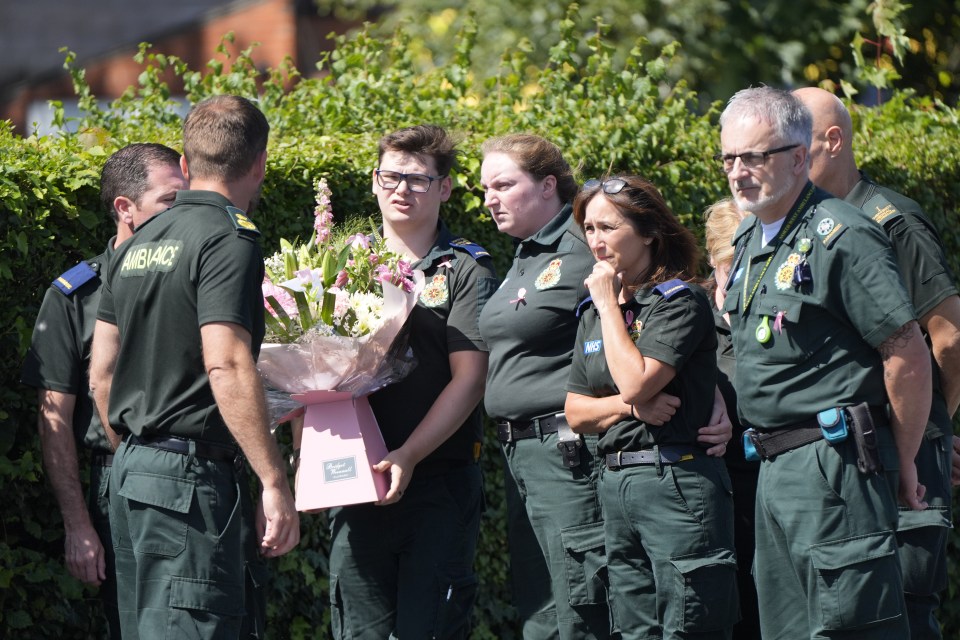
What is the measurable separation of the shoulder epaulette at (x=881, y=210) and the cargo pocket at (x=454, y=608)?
6.75 feet

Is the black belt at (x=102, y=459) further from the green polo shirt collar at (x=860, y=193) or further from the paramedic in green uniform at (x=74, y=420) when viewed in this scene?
the green polo shirt collar at (x=860, y=193)

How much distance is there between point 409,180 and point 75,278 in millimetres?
1327

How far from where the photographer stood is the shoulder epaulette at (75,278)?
470 cm

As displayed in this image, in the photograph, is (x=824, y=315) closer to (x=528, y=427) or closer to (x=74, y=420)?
(x=528, y=427)

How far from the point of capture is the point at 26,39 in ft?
63.8

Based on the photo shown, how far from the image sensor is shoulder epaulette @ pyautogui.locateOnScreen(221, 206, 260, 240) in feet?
13.3

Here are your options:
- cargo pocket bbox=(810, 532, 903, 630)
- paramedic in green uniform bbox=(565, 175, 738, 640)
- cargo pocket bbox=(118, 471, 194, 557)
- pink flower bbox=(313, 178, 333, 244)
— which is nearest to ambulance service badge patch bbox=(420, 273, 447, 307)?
pink flower bbox=(313, 178, 333, 244)

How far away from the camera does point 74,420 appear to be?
4770 mm

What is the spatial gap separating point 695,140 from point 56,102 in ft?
11.0

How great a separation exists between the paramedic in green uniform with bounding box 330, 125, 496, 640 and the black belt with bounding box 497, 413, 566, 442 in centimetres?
11

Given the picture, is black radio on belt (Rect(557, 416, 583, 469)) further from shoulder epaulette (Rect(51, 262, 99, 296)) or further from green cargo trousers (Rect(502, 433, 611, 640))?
shoulder epaulette (Rect(51, 262, 99, 296))

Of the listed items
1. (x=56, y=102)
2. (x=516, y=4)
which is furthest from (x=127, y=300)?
(x=516, y=4)

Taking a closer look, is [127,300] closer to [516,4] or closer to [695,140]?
[695,140]

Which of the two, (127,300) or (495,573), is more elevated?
(127,300)
